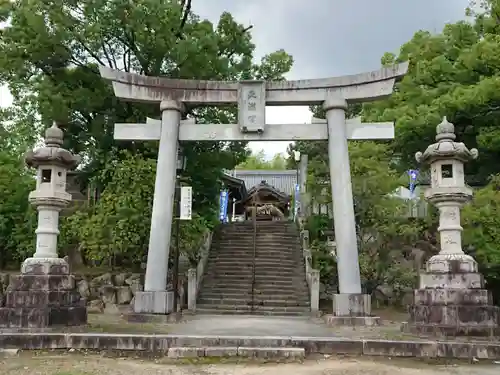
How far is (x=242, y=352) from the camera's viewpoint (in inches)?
314

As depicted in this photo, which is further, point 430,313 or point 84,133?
point 84,133

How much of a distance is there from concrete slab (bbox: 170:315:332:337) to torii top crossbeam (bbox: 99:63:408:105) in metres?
6.09

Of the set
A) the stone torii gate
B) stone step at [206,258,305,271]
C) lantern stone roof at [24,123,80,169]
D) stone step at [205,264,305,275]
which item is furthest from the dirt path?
stone step at [206,258,305,271]

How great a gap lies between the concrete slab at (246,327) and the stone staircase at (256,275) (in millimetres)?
2093

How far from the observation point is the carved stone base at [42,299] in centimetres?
938

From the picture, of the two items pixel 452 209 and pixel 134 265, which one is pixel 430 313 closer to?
pixel 452 209

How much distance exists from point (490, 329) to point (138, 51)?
1342 cm

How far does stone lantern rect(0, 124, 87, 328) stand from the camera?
944 centimetres

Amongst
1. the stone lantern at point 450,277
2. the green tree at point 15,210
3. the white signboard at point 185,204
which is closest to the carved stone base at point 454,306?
the stone lantern at point 450,277

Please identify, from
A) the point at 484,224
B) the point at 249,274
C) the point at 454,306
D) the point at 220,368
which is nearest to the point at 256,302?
the point at 249,274

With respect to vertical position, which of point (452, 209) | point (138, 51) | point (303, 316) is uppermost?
point (138, 51)

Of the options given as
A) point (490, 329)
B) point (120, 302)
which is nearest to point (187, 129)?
point (120, 302)

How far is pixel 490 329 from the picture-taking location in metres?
8.95

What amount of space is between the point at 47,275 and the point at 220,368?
15.0ft
